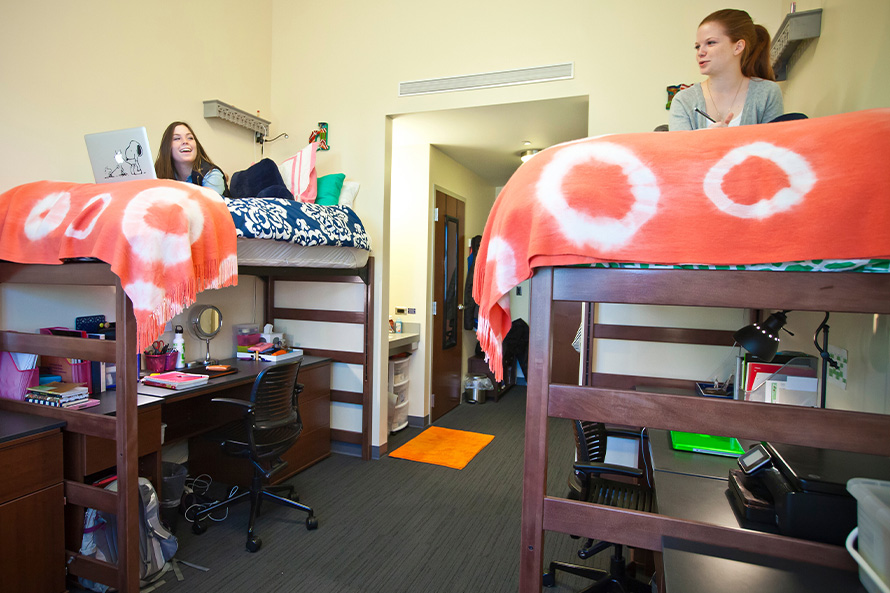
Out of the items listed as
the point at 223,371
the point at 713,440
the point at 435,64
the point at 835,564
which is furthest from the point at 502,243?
the point at 435,64

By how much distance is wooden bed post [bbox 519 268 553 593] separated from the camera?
1.13 metres

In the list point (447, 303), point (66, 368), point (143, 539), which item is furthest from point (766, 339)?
point (447, 303)

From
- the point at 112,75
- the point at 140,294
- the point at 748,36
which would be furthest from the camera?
the point at 112,75

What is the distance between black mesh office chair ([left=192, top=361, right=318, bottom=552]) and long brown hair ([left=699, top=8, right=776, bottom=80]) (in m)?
2.33

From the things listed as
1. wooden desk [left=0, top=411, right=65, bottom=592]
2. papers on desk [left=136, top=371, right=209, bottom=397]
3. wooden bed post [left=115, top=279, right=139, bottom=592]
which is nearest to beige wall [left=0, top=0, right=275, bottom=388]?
papers on desk [left=136, top=371, right=209, bottom=397]

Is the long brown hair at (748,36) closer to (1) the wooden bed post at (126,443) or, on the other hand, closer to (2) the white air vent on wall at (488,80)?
(2) the white air vent on wall at (488,80)

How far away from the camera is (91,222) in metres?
1.81

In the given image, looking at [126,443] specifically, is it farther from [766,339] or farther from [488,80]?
[488,80]

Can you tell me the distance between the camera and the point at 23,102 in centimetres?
229

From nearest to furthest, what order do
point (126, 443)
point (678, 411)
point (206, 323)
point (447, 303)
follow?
point (678, 411) < point (126, 443) < point (206, 323) < point (447, 303)

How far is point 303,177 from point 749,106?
2.55 metres

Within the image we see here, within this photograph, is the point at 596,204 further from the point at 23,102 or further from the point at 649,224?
the point at 23,102

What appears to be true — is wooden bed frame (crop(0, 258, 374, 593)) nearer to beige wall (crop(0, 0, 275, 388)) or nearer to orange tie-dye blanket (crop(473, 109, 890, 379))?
beige wall (crop(0, 0, 275, 388))

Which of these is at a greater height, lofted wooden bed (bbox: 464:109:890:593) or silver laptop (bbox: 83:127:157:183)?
silver laptop (bbox: 83:127:157:183)
